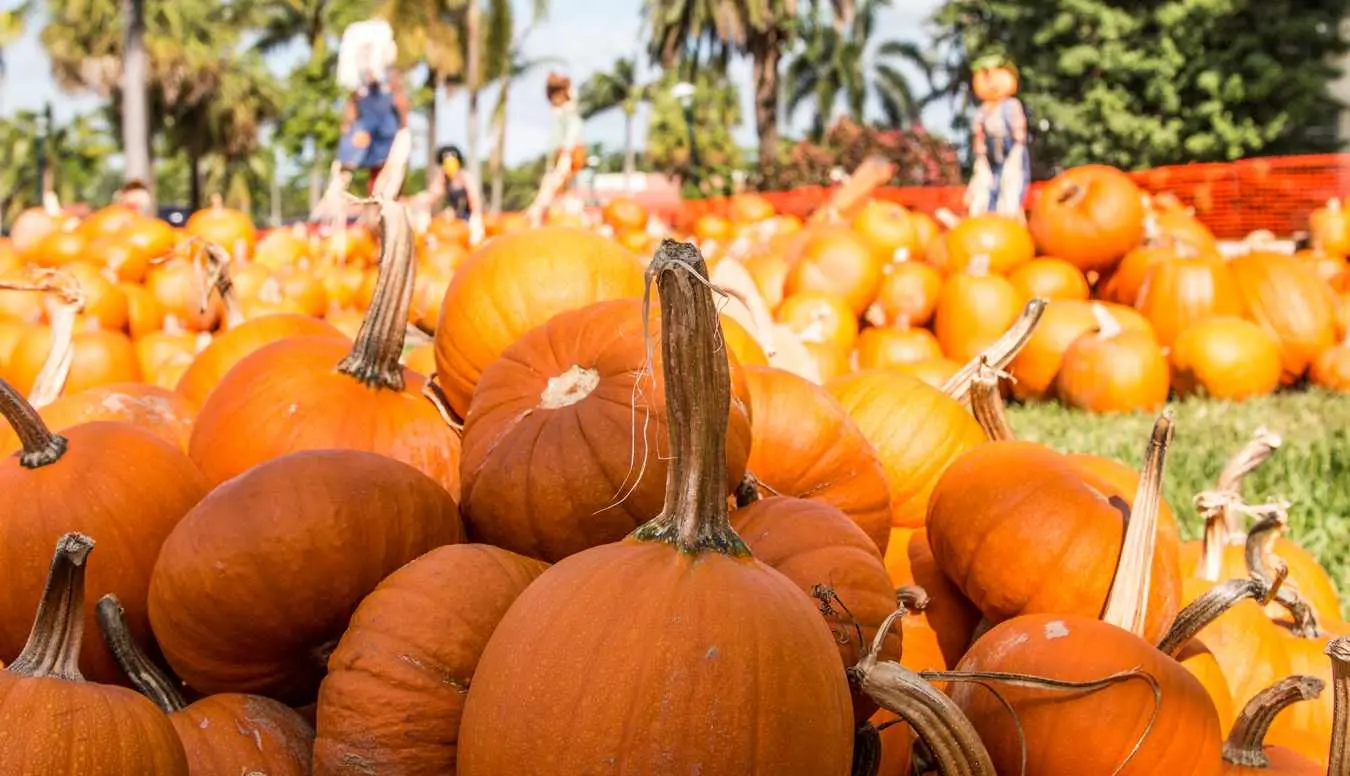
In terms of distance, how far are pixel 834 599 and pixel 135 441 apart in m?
1.12

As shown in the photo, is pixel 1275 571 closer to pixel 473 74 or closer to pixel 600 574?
pixel 600 574

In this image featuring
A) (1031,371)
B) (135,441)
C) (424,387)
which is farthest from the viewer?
(1031,371)

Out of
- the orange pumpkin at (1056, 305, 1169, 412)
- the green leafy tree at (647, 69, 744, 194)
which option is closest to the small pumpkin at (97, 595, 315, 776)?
the orange pumpkin at (1056, 305, 1169, 412)

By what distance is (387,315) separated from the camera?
2.02 metres

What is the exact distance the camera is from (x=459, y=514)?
1.63m

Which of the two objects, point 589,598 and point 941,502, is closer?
point 589,598

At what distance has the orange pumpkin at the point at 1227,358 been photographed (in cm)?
591

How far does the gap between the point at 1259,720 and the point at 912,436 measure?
90 cm

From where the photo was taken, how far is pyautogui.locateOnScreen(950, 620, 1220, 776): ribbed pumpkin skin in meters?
1.39

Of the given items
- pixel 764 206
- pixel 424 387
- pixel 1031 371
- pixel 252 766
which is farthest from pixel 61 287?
pixel 764 206

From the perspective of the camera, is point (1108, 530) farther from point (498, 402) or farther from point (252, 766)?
point (252, 766)

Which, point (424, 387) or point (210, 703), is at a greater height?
point (424, 387)

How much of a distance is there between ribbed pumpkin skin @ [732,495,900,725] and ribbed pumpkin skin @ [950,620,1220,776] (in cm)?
17

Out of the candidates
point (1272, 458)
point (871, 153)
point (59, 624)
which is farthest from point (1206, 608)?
point (871, 153)
